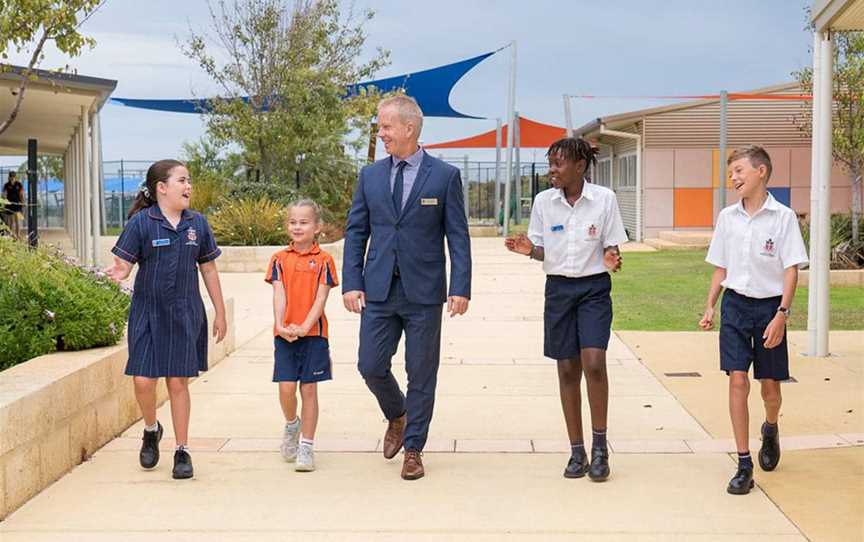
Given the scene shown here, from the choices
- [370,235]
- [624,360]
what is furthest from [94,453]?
[624,360]

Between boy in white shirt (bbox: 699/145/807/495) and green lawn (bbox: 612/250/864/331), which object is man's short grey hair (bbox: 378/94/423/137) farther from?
green lawn (bbox: 612/250/864/331)

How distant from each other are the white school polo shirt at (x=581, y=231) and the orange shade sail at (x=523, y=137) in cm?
3689

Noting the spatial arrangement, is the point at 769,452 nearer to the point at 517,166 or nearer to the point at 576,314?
the point at 576,314

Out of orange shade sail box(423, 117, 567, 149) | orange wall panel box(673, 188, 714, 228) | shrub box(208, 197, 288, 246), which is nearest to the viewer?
shrub box(208, 197, 288, 246)

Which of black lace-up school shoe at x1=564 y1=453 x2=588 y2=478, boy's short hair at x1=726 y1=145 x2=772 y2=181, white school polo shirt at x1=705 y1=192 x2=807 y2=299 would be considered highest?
boy's short hair at x1=726 y1=145 x2=772 y2=181

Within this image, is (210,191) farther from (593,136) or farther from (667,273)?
(593,136)

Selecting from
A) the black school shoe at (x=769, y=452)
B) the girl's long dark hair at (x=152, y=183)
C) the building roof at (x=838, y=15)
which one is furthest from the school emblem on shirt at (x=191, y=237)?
the building roof at (x=838, y=15)

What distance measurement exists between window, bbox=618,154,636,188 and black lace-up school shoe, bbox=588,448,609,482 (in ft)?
82.1

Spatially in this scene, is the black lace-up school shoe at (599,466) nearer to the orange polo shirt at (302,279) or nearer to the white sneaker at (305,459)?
the white sneaker at (305,459)

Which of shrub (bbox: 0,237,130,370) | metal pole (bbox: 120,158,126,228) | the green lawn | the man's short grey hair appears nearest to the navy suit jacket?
the man's short grey hair

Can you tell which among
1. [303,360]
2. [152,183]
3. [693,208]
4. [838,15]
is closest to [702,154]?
[693,208]

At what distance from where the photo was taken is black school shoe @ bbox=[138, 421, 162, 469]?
603 centimetres

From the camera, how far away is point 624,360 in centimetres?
980

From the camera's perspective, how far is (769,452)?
5.98 m
